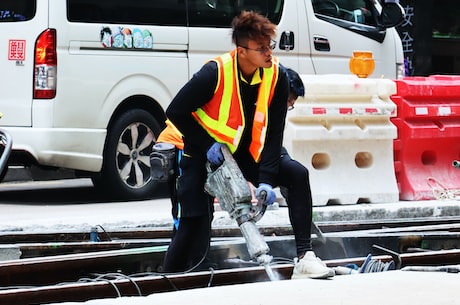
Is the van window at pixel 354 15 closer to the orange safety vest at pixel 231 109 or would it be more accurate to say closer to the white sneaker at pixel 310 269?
the orange safety vest at pixel 231 109

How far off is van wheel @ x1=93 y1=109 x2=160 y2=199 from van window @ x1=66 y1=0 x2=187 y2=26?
3.11 feet

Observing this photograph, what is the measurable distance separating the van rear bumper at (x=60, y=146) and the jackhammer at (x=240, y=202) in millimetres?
4517

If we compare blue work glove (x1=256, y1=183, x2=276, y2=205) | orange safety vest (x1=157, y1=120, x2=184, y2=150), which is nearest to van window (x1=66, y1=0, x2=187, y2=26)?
orange safety vest (x1=157, y1=120, x2=184, y2=150)

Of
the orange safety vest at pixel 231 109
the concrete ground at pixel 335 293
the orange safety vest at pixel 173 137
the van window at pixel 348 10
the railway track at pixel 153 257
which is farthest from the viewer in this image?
the van window at pixel 348 10

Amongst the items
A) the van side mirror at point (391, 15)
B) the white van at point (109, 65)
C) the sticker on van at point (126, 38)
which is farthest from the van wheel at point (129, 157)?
the van side mirror at point (391, 15)

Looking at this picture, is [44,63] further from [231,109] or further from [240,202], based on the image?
[240,202]

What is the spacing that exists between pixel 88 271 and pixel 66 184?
7.06 metres

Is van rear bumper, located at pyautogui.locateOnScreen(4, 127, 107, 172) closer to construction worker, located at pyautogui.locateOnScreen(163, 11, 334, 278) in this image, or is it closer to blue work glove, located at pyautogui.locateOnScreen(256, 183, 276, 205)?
construction worker, located at pyautogui.locateOnScreen(163, 11, 334, 278)

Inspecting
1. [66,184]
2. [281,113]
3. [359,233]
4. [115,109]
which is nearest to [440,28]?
[66,184]

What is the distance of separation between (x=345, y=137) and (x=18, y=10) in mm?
3378

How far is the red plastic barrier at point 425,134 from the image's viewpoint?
10.9 meters

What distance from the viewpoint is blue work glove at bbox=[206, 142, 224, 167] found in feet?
20.1

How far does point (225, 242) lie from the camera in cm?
725

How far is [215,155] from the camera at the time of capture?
6.14 metres
